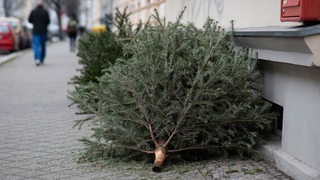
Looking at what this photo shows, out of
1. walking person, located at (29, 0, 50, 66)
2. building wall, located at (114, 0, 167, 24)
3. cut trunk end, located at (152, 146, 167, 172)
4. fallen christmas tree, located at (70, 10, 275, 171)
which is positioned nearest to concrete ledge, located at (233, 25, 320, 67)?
fallen christmas tree, located at (70, 10, 275, 171)

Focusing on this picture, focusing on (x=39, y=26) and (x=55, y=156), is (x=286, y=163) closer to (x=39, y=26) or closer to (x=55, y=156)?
(x=55, y=156)

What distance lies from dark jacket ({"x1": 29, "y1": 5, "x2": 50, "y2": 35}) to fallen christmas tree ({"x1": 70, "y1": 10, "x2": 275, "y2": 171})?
10956 mm

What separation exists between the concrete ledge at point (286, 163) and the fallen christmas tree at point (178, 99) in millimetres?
161

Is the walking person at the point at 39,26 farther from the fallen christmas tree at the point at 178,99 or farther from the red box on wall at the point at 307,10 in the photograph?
the red box on wall at the point at 307,10

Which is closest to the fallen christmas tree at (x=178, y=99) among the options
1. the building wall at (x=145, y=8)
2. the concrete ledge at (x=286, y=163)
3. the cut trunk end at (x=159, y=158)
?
the cut trunk end at (x=159, y=158)

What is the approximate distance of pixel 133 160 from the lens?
4.92 meters

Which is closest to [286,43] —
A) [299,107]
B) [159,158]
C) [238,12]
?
[299,107]

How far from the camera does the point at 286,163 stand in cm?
430

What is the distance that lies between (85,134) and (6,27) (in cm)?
1830

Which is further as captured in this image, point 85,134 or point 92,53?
point 92,53

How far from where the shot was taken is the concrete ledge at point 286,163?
13.0 ft

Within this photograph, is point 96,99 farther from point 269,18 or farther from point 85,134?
point 269,18

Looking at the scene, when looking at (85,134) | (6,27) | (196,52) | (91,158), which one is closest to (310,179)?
(196,52)

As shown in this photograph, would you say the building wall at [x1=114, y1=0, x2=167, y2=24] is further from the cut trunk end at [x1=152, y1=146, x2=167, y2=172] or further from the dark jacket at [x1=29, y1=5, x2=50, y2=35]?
the cut trunk end at [x1=152, y1=146, x2=167, y2=172]
